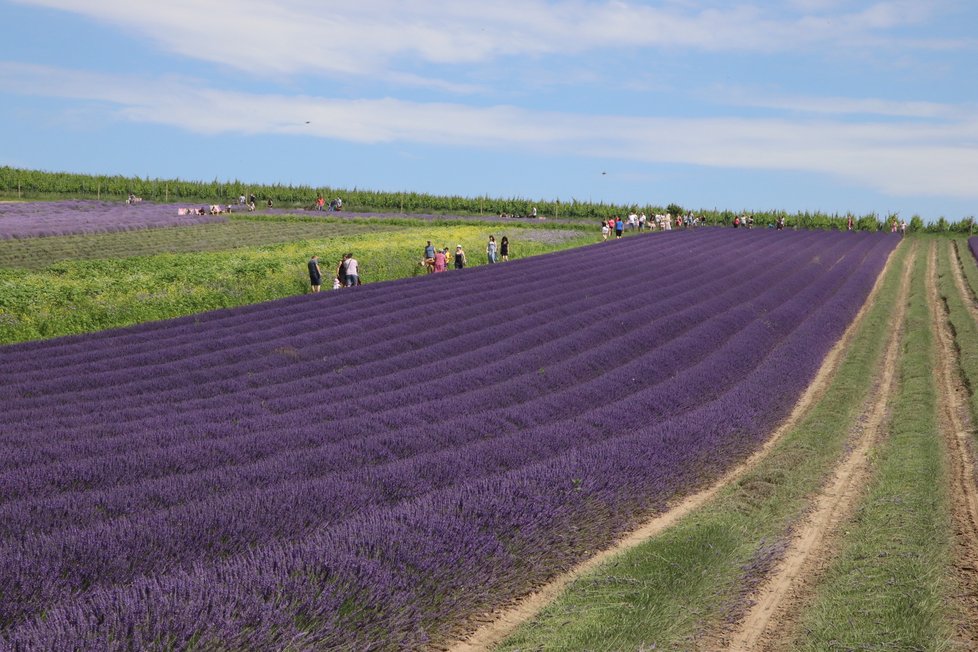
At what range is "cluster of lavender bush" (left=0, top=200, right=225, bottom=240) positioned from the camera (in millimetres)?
46812

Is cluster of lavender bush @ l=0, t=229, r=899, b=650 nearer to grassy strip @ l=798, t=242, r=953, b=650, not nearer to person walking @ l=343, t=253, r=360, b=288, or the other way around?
grassy strip @ l=798, t=242, r=953, b=650

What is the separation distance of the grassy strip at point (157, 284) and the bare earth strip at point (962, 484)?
17577 mm

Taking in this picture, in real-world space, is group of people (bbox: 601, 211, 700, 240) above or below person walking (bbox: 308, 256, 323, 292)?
above

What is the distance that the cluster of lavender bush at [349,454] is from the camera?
5148 mm

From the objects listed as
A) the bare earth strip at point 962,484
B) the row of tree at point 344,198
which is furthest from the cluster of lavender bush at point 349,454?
the row of tree at point 344,198

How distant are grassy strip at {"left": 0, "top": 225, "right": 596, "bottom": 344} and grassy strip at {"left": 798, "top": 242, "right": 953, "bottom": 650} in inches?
700

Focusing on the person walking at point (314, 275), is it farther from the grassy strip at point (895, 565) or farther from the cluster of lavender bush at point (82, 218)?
the cluster of lavender bush at point (82, 218)

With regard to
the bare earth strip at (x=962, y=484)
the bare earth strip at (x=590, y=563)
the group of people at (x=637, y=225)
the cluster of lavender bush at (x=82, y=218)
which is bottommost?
the bare earth strip at (x=590, y=563)

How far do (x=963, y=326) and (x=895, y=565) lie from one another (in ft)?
54.9

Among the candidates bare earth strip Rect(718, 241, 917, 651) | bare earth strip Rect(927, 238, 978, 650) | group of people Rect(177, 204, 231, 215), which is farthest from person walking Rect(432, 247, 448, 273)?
group of people Rect(177, 204, 231, 215)

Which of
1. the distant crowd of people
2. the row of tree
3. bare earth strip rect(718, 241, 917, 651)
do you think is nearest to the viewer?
bare earth strip rect(718, 241, 917, 651)

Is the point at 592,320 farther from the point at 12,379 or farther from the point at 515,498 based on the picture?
the point at 515,498

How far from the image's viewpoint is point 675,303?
22781 millimetres

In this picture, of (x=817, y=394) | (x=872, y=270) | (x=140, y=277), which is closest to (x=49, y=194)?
(x=140, y=277)
